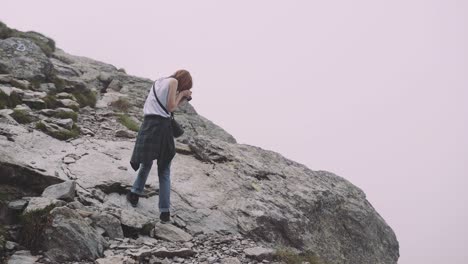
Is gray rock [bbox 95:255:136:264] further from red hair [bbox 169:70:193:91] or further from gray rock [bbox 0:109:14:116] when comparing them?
gray rock [bbox 0:109:14:116]

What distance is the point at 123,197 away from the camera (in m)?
10.6

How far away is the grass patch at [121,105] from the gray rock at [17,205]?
42.8ft

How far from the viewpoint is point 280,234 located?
1220 cm

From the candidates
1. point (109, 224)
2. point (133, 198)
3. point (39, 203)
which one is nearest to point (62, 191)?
point (39, 203)

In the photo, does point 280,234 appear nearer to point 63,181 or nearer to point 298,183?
point 298,183

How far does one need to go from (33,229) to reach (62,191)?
5.36 ft

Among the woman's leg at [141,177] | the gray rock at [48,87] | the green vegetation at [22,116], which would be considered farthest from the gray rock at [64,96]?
the woman's leg at [141,177]

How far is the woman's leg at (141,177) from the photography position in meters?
9.71

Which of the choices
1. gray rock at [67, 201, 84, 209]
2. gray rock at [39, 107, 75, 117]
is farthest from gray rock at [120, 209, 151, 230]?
gray rock at [39, 107, 75, 117]

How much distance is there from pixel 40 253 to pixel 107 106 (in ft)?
46.2

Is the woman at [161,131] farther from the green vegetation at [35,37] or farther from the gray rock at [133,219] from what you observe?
the green vegetation at [35,37]

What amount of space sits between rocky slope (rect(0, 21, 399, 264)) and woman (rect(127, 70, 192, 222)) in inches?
38.9

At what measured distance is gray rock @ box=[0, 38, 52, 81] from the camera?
1819 cm

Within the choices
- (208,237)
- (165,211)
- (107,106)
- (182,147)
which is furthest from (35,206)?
(107,106)
